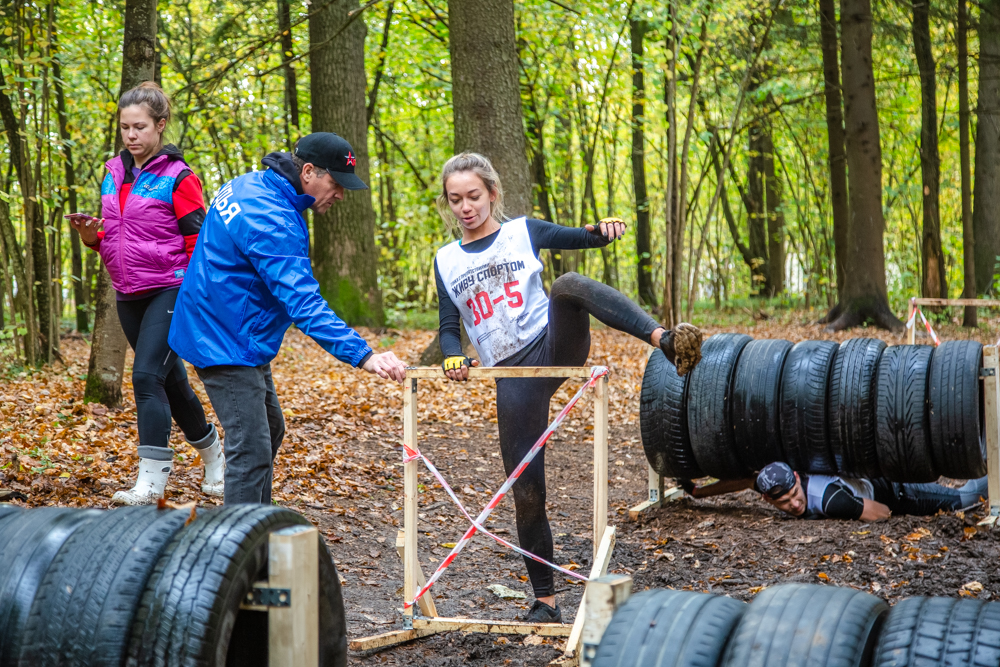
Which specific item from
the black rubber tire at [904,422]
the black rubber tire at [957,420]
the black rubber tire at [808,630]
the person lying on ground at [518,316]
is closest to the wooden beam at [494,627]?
the person lying on ground at [518,316]

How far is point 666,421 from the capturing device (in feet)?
18.9

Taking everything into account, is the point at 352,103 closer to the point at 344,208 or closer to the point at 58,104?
the point at 344,208

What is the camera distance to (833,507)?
213 inches

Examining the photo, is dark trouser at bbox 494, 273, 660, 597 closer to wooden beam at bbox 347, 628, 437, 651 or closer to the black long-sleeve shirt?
the black long-sleeve shirt

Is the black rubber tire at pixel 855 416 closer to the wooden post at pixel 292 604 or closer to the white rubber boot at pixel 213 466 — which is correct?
the white rubber boot at pixel 213 466

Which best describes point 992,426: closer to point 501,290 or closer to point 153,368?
point 501,290

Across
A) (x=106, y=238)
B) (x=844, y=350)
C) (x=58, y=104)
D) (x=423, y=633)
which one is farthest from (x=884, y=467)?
(x=58, y=104)

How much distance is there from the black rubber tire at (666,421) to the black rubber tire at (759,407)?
35cm

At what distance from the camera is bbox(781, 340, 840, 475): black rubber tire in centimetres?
546

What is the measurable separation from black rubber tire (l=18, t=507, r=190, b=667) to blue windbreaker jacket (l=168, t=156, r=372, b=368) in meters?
1.17

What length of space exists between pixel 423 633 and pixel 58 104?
11496 millimetres

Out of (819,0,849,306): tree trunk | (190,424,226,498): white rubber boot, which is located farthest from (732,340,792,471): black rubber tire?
(819,0,849,306): tree trunk

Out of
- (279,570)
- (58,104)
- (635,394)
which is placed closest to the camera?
→ (279,570)

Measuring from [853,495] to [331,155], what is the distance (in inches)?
158
